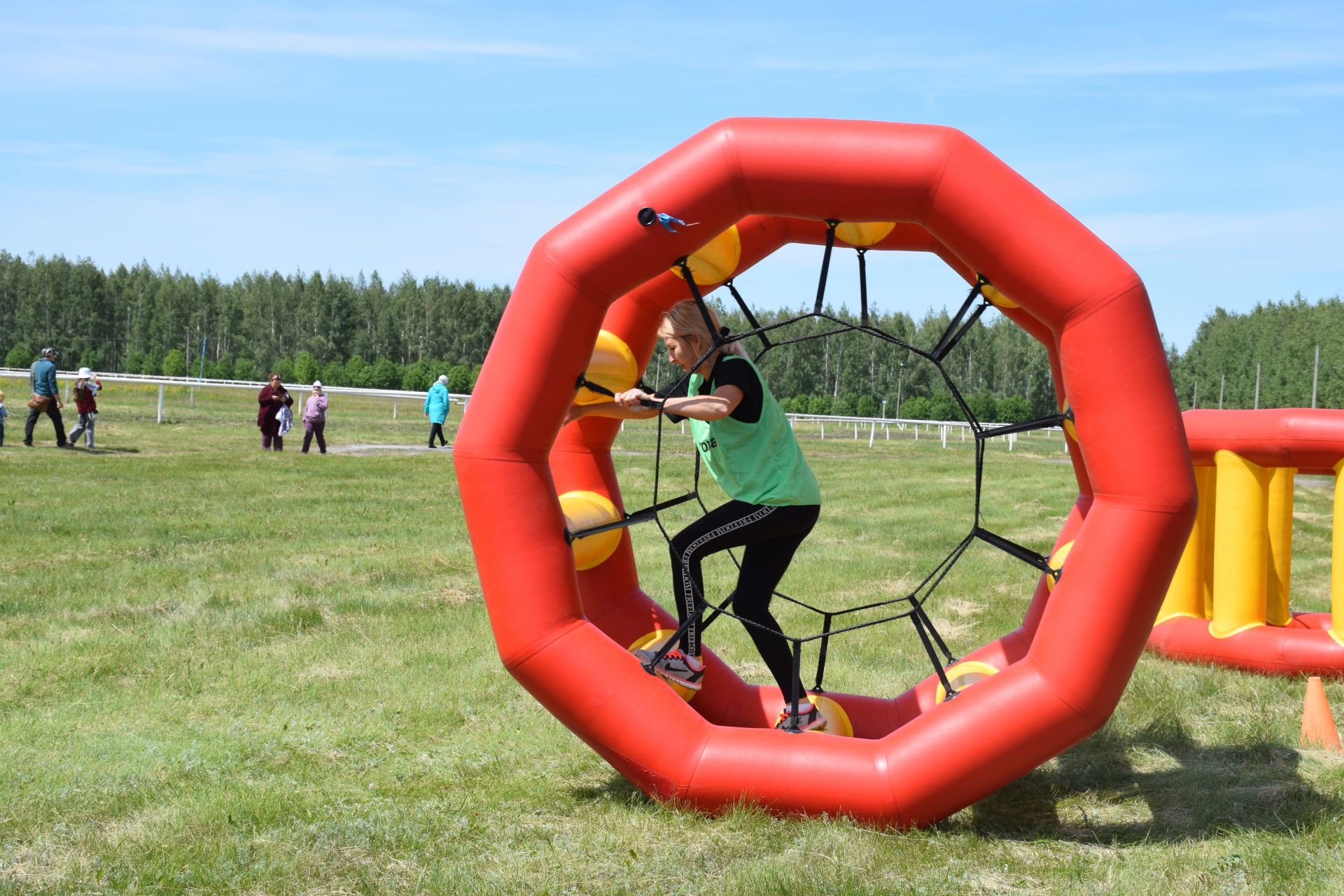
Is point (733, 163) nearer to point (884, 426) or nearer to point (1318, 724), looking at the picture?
point (1318, 724)

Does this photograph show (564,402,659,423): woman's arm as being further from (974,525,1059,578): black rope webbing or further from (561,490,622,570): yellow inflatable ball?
(974,525,1059,578): black rope webbing

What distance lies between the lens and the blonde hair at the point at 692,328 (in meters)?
4.92

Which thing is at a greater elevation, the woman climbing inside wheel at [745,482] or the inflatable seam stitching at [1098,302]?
the inflatable seam stitching at [1098,302]

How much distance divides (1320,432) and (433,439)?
17.5 m

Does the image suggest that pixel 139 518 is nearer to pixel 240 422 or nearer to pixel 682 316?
pixel 682 316

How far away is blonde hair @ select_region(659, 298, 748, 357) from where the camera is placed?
4.92 m

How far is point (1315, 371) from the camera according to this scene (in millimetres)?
73750

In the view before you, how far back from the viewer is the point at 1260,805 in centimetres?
472

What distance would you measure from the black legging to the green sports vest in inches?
2.0

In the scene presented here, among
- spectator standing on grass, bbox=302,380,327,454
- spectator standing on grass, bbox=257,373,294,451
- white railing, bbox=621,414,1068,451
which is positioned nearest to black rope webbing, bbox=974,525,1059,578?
spectator standing on grass, bbox=302,380,327,454

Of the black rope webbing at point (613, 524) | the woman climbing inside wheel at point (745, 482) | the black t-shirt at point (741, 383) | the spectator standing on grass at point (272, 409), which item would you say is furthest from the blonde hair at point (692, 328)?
the spectator standing on grass at point (272, 409)

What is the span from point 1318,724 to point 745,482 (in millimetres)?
3116

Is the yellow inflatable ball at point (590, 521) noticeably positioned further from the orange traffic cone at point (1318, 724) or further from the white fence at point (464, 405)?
the white fence at point (464, 405)

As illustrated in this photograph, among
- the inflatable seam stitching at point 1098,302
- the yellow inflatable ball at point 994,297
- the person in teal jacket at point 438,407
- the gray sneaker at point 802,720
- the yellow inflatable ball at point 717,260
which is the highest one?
the yellow inflatable ball at point 717,260
